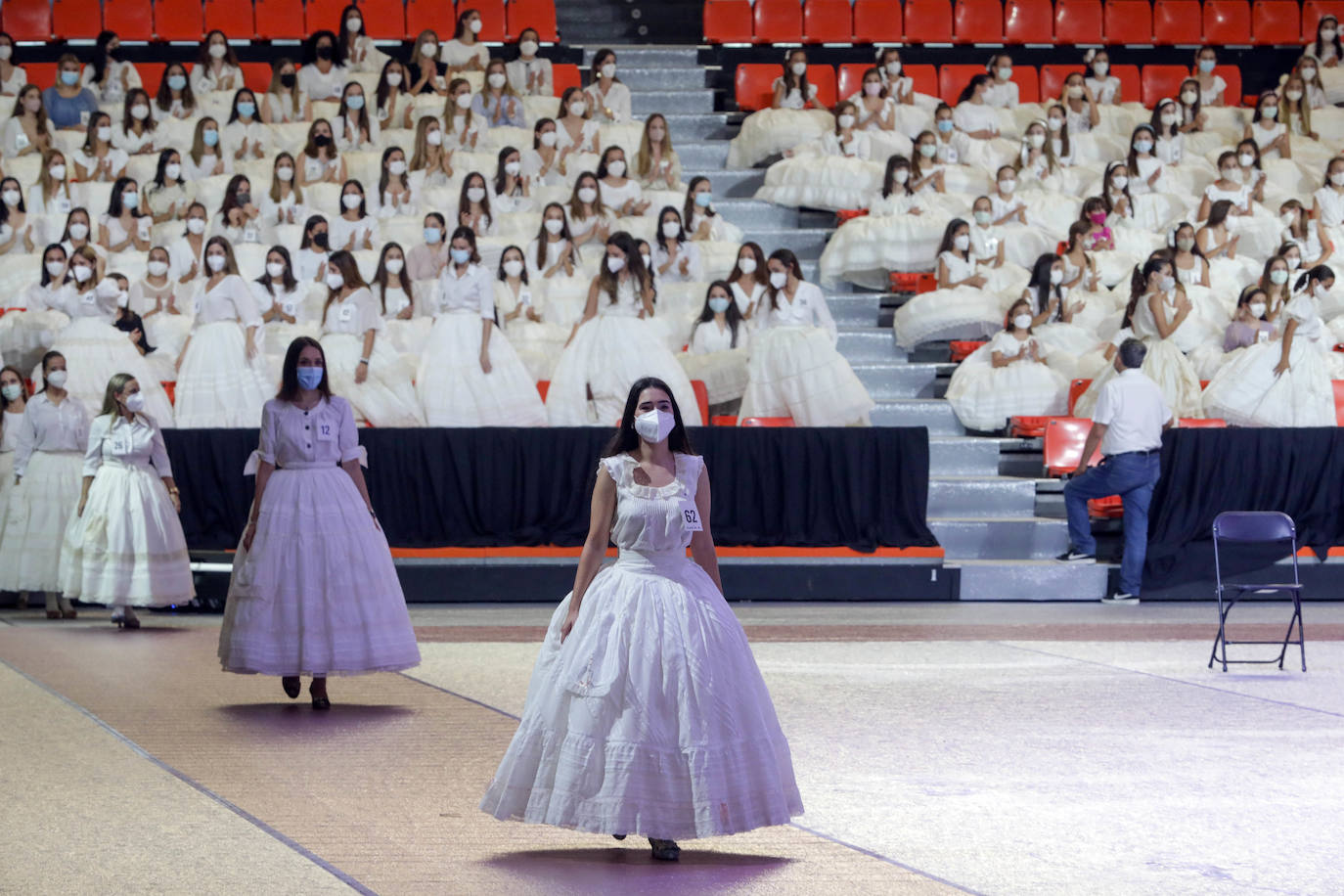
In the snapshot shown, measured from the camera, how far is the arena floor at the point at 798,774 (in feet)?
15.0

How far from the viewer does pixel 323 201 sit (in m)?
15.7

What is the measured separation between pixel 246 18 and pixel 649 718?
15629 millimetres

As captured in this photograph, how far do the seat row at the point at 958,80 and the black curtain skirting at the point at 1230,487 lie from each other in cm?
756

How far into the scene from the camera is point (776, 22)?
1898 centimetres

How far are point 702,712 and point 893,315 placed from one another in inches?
435

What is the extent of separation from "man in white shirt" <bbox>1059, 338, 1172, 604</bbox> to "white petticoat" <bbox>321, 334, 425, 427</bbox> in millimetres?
4984

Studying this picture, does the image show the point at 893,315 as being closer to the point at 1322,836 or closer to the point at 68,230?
the point at 68,230

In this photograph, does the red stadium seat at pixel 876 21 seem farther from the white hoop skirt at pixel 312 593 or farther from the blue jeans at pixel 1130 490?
the white hoop skirt at pixel 312 593

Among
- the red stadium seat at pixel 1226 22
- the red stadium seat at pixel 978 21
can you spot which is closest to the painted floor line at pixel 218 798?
the red stadium seat at pixel 978 21

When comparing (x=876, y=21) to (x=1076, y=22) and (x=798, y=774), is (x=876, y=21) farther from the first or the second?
(x=798, y=774)

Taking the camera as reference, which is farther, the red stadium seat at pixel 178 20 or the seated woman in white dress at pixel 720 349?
the red stadium seat at pixel 178 20

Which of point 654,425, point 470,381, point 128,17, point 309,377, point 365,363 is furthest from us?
point 128,17

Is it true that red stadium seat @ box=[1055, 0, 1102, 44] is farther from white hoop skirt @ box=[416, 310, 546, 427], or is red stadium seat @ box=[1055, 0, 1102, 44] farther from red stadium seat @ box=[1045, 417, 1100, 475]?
white hoop skirt @ box=[416, 310, 546, 427]

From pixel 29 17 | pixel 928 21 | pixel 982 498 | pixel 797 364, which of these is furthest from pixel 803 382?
pixel 29 17
